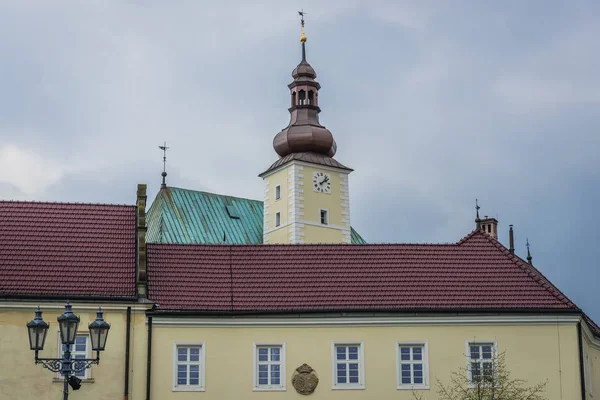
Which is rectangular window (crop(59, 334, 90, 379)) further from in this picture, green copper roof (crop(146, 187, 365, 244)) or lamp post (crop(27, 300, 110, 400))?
green copper roof (crop(146, 187, 365, 244))

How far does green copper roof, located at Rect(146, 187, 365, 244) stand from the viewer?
7762cm

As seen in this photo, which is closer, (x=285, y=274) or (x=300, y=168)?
(x=285, y=274)

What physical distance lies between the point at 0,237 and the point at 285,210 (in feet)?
143

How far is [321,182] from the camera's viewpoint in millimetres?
83250

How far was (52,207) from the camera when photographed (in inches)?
1650

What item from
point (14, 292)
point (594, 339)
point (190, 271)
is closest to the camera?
point (14, 292)

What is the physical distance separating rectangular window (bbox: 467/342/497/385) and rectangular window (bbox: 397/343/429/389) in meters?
1.59

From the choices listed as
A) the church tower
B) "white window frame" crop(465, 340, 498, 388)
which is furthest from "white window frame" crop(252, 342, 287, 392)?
the church tower

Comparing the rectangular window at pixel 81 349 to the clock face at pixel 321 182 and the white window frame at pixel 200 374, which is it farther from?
the clock face at pixel 321 182

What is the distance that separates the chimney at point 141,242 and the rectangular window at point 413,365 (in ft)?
30.4

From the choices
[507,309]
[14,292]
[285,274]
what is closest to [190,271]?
[285,274]

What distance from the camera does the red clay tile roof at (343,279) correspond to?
130 feet

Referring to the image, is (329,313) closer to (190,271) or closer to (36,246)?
(190,271)

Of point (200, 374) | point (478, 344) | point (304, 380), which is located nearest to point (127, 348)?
point (200, 374)
